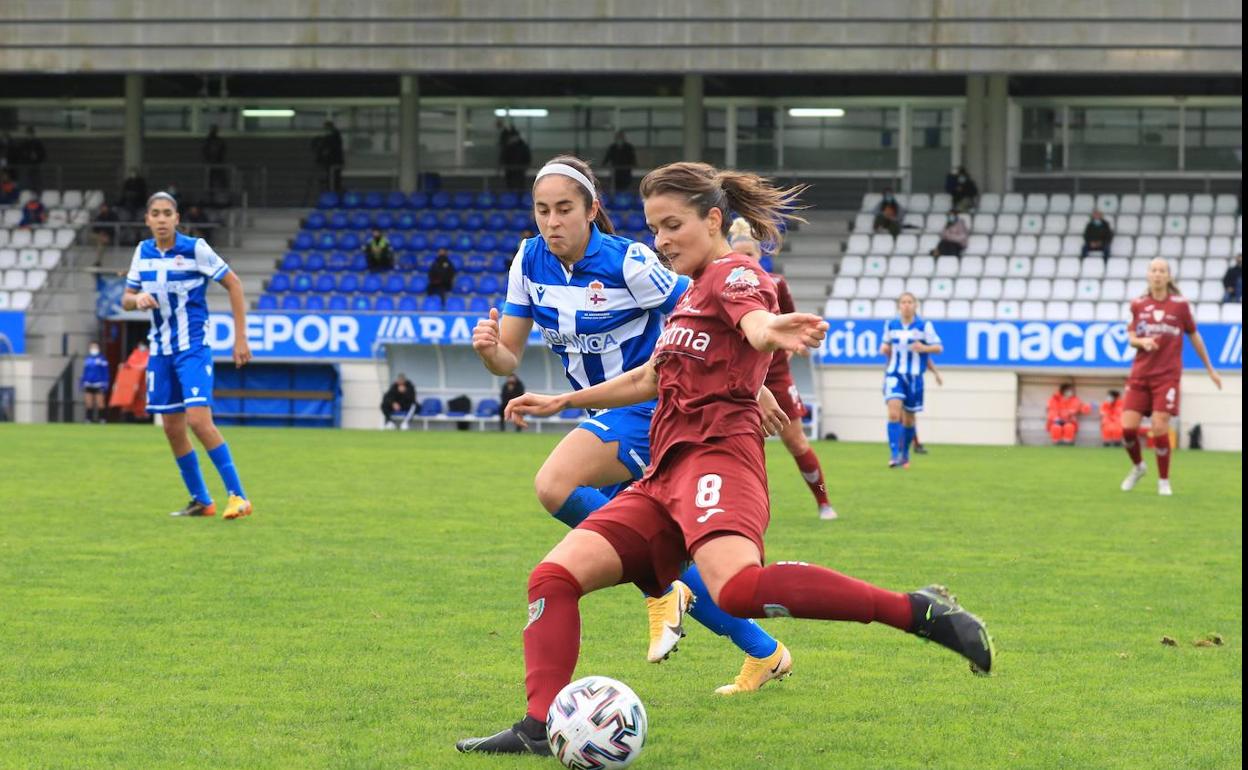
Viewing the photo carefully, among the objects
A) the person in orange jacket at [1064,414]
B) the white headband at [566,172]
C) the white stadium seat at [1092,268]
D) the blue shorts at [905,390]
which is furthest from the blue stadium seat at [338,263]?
the white headband at [566,172]

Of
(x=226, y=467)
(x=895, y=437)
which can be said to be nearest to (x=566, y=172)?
(x=226, y=467)

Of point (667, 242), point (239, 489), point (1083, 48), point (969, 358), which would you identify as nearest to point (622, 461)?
point (667, 242)

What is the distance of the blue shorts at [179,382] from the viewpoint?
11.8 m

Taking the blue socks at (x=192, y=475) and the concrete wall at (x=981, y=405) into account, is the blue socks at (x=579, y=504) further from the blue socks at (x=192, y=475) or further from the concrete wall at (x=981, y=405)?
the concrete wall at (x=981, y=405)

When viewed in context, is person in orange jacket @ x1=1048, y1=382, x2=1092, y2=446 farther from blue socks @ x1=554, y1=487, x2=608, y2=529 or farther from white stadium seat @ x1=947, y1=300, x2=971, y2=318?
blue socks @ x1=554, y1=487, x2=608, y2=529

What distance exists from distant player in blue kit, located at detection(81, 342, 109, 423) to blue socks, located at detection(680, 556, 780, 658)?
27371mm

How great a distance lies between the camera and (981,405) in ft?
97.1

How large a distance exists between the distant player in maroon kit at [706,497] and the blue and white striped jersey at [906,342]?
50.0 ft

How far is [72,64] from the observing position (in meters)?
32.8

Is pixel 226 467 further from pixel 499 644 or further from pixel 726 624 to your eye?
pixel 726 624

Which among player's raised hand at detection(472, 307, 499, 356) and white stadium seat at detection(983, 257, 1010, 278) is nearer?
player's raised hand at detection(472, 307, 499, 356)

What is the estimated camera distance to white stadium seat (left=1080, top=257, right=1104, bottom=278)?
31.3 m

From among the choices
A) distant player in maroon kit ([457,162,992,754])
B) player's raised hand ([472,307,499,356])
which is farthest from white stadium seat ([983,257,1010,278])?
distant player in maroon kit ([457,162,992,754])

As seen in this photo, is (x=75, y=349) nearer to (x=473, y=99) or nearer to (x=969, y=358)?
(x=473, y=99)
